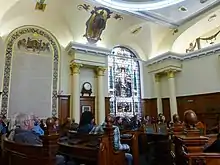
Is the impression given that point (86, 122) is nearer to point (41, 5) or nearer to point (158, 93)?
point (41, 5)

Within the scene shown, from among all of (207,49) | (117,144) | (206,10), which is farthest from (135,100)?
(117,144)

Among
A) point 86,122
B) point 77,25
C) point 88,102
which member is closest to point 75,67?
point 88,102

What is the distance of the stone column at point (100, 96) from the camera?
32.1 feet

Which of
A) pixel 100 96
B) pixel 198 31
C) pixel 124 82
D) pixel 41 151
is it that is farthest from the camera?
pixel 124 82

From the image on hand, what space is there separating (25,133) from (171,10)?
27.9 feet

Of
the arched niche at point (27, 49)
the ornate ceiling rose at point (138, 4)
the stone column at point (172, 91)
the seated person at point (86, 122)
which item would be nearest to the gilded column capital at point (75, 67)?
the arched niche at point (27, 49)

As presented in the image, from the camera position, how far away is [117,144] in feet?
10.6

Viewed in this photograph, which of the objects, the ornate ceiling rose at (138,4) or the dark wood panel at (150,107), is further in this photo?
the dark wood panel at (150,107)

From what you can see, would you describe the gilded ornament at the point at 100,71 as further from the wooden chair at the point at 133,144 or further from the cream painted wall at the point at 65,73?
the wooden chair at the point at 133,144

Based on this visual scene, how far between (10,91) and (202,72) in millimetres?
8834

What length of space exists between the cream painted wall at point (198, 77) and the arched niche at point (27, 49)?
19.9 feet

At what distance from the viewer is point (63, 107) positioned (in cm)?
943

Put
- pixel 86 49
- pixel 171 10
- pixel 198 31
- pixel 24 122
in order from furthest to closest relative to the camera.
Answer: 1. pixel 198 31
2. pixel 86 49
3. pixel 171 10
4. pixel 24 122

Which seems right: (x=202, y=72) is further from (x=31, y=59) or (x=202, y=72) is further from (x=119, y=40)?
(x=31, y=59)
